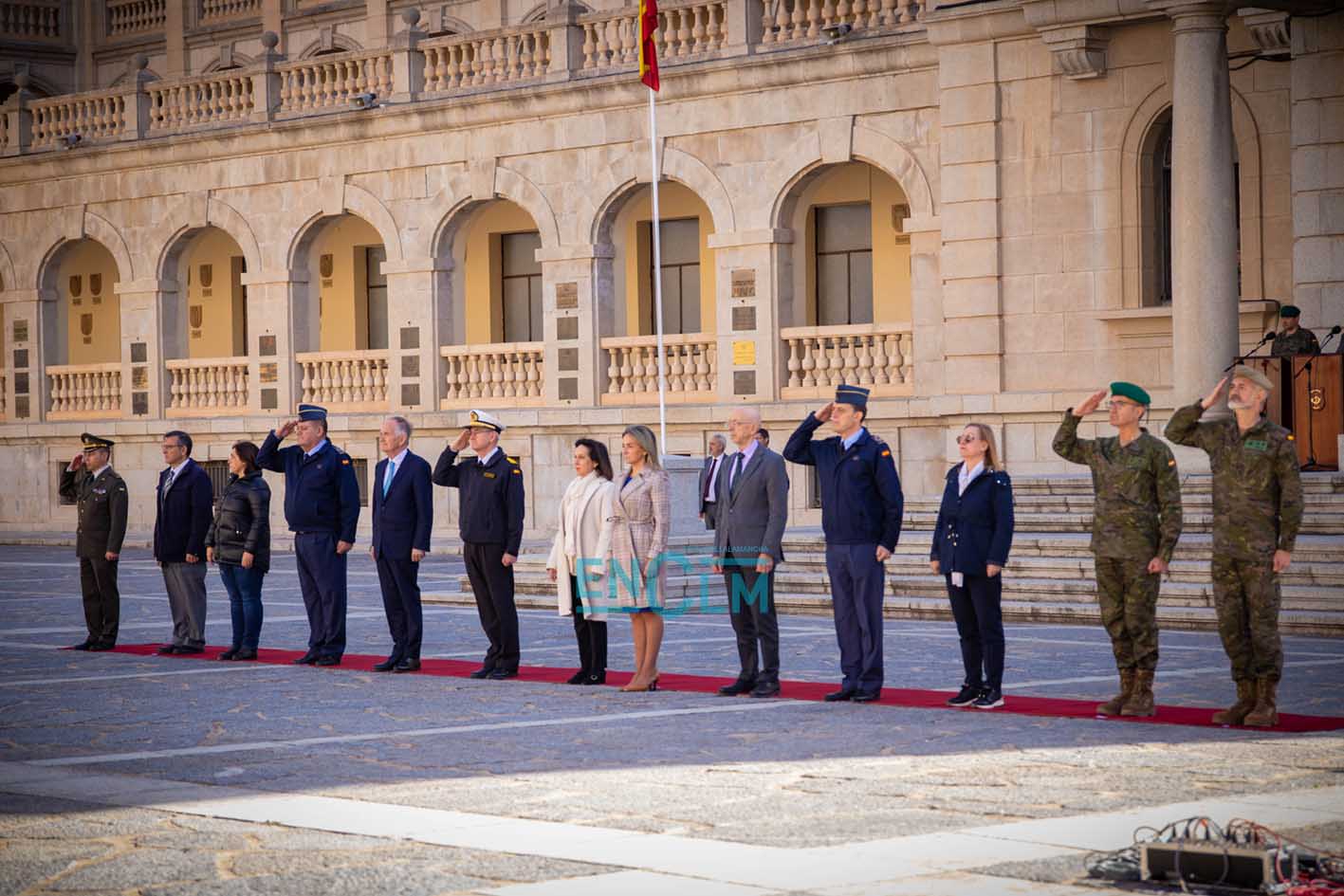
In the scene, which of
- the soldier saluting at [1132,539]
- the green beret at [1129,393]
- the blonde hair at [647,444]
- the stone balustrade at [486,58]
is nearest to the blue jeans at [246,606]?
the blonde hair at [647,444]

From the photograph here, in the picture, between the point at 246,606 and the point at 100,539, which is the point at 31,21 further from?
the point at 246,606

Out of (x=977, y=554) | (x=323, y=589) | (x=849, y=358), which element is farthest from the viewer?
(x=849, y=358)

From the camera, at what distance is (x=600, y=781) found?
10.0 m

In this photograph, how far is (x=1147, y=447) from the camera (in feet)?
40.2

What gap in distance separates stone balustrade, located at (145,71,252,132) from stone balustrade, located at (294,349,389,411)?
4.03 meters

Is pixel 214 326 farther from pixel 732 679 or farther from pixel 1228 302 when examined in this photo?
pixel 732 679

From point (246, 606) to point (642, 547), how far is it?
13.0ft

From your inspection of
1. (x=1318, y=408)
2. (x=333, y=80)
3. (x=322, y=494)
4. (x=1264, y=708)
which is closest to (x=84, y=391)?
(x=333, y=80)

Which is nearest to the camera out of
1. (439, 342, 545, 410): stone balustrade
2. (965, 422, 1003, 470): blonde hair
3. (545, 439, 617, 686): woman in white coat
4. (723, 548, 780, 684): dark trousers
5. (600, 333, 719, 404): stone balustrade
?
(965, 422, 1003, 470): blonde hair

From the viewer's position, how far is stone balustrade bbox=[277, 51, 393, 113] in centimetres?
3219

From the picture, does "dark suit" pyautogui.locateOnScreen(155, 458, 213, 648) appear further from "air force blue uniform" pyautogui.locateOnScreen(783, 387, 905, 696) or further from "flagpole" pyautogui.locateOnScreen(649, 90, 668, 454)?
"flagpole" pyautogui.locateOnScreen(649, 90, 668, 454)

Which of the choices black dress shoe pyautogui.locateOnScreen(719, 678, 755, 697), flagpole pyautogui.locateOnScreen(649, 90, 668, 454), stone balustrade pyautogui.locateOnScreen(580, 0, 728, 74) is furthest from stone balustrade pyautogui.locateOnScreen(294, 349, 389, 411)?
black dress shoe pyautogui.locateOnScreen(719, 678, 755, 697)

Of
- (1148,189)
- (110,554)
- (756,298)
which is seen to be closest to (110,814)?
(110,554)

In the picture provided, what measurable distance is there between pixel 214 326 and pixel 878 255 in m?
13.7
